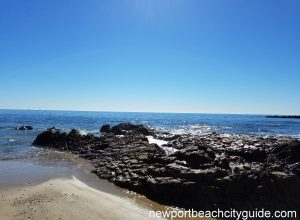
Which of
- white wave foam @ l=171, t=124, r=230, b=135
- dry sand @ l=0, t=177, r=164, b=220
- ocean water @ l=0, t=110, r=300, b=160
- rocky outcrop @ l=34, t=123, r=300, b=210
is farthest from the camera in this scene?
white wave foam @ l=171, t=124, r=230, b=135

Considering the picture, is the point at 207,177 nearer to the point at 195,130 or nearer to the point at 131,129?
the point at 131,129

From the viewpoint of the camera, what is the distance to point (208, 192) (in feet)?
52.5

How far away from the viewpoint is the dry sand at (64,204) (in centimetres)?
1264

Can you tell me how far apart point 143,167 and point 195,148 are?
15.4 ft

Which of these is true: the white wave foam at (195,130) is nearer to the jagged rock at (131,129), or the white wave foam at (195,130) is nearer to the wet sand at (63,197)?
the jagged rock at (131,129)

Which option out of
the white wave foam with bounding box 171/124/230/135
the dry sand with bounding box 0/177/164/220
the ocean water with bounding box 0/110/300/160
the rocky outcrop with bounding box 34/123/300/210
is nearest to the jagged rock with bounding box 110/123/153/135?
the white wave foam with bounding box 171/124/230/135

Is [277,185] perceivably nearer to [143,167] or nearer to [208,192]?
[208,192]

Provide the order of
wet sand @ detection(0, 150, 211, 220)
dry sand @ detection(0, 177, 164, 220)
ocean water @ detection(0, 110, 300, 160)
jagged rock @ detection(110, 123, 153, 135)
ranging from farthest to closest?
jagged rock @ detection(110, 123, 153, 135) < ocean water @ detection(0, 110, 300, 160) < wet sand @ detection(0, 150, 211, 220) < dry sand @ detection(0, 177, 164, 220)

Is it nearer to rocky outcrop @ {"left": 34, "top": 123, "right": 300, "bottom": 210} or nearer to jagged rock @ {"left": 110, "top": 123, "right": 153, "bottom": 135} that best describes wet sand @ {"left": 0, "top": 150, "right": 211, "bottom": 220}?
rocky outcrop @ {"left": 34, "top": 123, "right": 300, "bottom": 210}

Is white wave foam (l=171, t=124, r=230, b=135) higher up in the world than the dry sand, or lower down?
higher up

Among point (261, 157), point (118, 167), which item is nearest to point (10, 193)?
point (118, 167)

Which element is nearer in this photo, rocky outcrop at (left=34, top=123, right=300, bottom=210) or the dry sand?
the dry sand

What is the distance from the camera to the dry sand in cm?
1264

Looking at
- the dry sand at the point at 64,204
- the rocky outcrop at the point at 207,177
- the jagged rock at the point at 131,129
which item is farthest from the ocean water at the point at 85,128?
the dry sand at the point at 64,204
